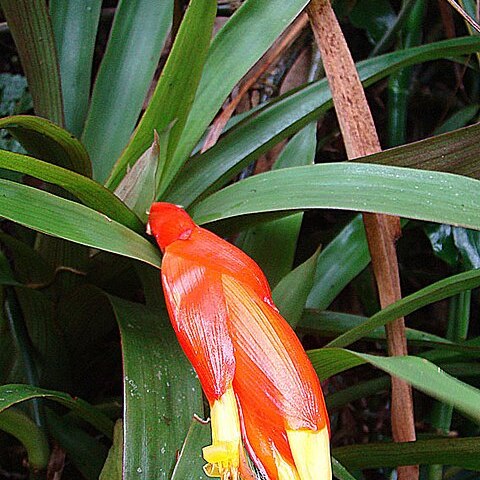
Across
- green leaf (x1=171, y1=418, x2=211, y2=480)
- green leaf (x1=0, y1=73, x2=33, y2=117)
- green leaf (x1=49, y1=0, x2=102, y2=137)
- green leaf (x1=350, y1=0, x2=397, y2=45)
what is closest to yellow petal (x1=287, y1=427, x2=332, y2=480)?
green leaf (x1=171, y1=418, x2=211, y2=480)

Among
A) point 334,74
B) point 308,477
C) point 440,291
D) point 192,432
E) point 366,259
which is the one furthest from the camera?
point 366,259

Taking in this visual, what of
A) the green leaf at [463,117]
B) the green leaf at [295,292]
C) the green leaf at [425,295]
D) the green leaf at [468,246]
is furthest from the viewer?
the green leaf at [463,117]

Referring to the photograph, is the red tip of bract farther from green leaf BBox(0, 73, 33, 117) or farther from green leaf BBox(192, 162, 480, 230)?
green leaf BBox(0, 73, 33, 117)

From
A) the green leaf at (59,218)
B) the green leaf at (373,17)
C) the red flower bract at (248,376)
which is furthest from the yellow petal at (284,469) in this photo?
the green leaf at (373,17)

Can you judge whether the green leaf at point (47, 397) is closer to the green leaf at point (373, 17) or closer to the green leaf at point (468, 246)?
the green leaf at point (468, 246)

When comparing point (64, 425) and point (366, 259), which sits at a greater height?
point (366, 259)

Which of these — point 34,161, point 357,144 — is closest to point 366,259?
point 357,144

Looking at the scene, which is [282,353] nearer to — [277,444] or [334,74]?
[277,444]
